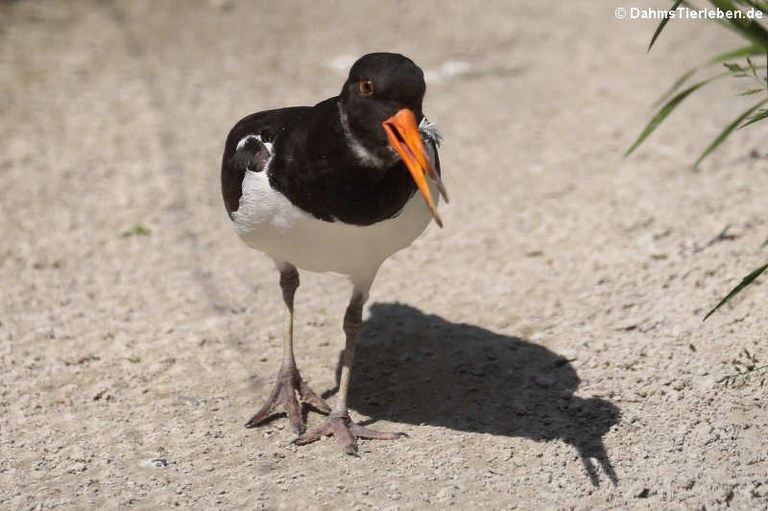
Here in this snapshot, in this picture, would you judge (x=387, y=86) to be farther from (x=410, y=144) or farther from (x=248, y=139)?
(x=248, y=139)

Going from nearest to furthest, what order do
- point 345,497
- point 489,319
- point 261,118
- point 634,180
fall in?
1. point 345,497
2. point 261,118
3. point 489,319
4. point 634,180

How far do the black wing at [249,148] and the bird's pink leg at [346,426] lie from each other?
0.89m

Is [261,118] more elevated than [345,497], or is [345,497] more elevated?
[261,118]

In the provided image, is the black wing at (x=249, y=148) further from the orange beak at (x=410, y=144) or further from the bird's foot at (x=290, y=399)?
the bird's foot at (x=290, y=399)

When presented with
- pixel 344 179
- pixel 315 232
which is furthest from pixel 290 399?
pixel 344 179

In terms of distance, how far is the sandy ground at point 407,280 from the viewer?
4.86 metres

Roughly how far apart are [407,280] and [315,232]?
8.58 feet

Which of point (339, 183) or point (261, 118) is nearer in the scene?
point (339, 183)

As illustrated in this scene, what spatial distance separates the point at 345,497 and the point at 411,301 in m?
2.63

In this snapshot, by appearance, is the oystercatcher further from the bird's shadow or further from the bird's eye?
the bird's shadow

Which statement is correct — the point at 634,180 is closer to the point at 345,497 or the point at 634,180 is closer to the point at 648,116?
the point at 648,116

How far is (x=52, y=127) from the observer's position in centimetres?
952

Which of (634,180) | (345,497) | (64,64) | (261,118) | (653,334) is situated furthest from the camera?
(64,64)

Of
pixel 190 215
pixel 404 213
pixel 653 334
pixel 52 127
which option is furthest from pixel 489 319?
pixel 52 127
